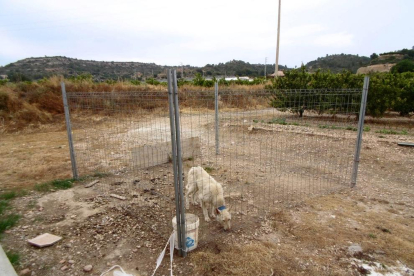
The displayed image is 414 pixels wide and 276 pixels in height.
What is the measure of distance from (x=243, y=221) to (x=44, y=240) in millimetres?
2813

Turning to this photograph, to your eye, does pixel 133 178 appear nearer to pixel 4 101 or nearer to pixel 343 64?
pixel 4 101

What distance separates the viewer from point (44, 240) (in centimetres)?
339

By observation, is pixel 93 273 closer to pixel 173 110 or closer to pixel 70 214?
pixel 70 214

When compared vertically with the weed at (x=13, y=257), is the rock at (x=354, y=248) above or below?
below

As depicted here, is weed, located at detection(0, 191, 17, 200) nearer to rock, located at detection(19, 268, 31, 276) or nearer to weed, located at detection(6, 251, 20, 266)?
weed, located at detection(6, 251, 20, 266)

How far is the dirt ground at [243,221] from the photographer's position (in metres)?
2.95

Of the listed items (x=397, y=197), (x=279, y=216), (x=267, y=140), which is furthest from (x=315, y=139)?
(x=279, y=216)

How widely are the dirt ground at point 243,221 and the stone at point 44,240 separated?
66 mm

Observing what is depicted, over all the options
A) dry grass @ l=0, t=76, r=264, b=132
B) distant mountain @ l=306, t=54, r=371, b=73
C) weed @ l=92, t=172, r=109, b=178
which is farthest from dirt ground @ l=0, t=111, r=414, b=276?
distant mountain @ l=306, t=54, r=371, b=73

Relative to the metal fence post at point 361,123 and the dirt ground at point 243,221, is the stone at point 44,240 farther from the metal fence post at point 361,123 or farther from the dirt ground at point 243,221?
the metal fence post at point 361,123

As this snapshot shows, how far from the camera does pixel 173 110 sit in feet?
8.85

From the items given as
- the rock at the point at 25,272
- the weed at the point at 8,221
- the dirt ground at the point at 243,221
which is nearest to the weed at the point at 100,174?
the dirt ground at the point at 243,221

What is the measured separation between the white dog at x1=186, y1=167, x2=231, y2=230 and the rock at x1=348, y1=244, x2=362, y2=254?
1.56 metres

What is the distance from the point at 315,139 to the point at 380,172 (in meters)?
2.94
